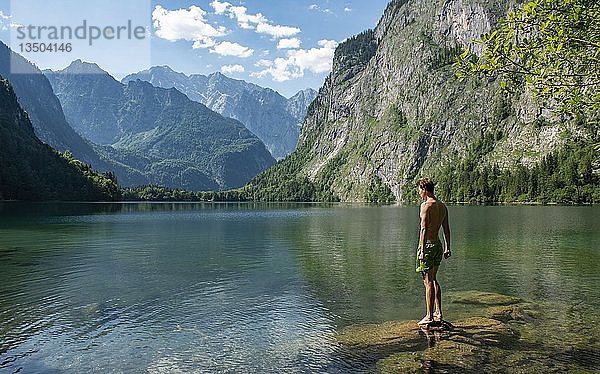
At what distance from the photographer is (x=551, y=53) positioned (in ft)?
42.4

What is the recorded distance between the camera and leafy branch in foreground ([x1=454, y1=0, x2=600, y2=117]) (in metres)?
12.1

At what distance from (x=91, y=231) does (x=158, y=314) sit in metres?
53.4

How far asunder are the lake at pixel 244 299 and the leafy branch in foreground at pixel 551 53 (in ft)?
24.2

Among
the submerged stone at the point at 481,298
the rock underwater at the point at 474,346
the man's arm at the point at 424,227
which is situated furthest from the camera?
the submerged stone at the point at 481,298

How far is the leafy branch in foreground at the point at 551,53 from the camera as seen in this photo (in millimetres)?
12078

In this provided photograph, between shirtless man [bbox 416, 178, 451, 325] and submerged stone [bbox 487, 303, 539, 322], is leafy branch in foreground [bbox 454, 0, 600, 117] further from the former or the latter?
submerged stone [bbox 487, 303, 539, 322]

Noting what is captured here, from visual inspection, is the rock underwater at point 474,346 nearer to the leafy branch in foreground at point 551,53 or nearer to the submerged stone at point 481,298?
the submerged stone at point 481,298

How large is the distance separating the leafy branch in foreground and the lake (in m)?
7.39

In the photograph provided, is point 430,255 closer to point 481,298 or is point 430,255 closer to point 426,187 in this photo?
point 426,187

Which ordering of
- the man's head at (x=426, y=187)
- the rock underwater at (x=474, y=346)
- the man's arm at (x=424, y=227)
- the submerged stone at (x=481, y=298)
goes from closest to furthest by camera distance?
the rock underwater at (x=474, y=346)
the man's arm at (x=424, y=227)
the man's head at (x=426, y=187)
the submerged stone at (x=481, y=298)

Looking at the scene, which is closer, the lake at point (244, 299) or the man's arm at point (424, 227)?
the lake at point (244, 299)

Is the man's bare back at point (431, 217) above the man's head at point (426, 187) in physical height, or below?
below

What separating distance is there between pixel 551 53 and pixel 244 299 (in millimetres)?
17706

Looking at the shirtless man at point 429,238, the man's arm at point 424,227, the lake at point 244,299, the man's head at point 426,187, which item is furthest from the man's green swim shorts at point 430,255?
the lake at point 244,299
